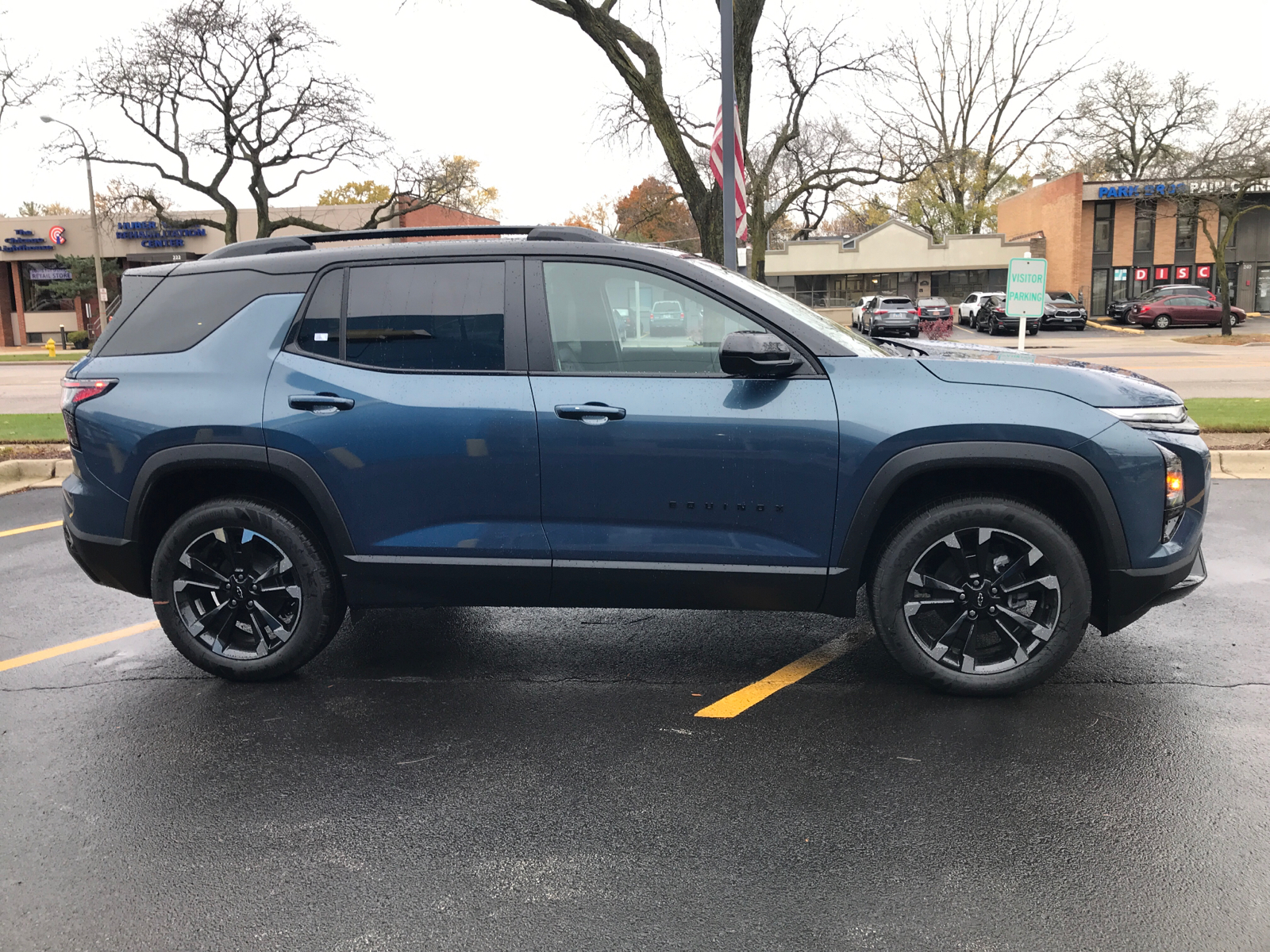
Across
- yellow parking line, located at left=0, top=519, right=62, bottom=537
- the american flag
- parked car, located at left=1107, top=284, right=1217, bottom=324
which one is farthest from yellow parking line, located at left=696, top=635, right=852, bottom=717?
parked car, located at left=1107, top=284, right=1217, bottom=324

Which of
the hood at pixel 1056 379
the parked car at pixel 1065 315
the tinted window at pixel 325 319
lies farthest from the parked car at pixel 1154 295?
the tinted window at pixel 325 319

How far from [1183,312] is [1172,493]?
43.7 metres

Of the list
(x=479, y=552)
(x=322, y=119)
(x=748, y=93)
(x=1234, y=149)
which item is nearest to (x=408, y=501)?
(x=479, y=552)

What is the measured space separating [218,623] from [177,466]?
0.72 meters

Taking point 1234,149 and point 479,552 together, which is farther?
point 1234,149

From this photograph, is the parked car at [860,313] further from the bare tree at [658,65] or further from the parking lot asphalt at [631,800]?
the parking lot asphalt at [631,800]

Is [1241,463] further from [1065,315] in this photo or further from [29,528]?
[1065,315]

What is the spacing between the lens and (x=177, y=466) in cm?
410

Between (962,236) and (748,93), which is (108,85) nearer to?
(748,93)

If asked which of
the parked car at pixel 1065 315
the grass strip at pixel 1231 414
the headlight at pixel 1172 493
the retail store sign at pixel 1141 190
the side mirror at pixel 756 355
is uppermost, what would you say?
the retail store sign at pixel 1141 190

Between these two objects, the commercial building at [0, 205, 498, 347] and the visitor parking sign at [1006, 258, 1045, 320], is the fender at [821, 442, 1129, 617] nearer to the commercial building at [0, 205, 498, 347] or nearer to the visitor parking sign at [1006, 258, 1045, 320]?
the visitor parking sign at [1006, 258, 1045, 320]

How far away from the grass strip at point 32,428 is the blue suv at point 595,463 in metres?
7.51

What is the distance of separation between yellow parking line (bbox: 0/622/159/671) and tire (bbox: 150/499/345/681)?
3.06 feet

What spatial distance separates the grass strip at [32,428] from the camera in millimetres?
11281
